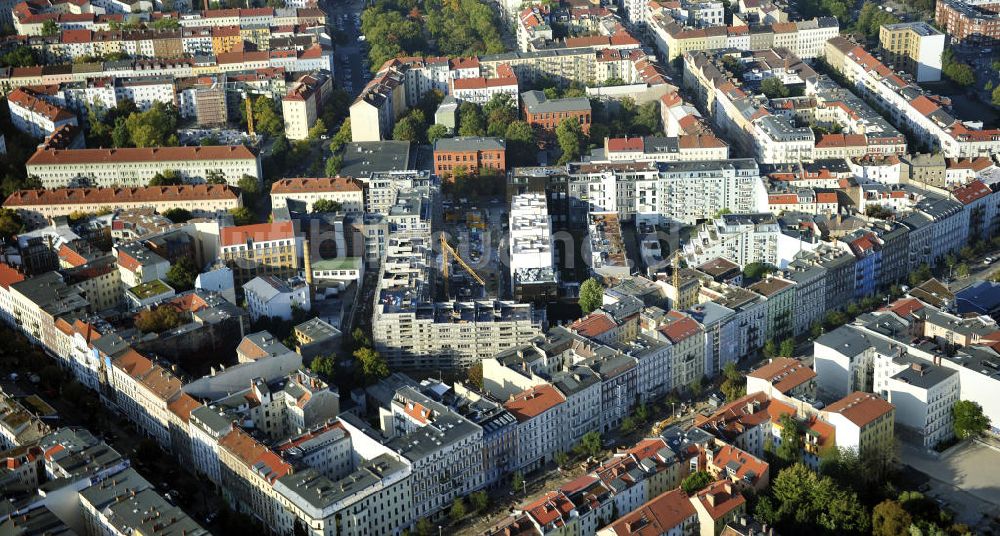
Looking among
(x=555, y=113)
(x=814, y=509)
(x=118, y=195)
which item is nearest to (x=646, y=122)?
(x=555, y=113)

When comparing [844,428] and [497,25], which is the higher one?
[497,25]

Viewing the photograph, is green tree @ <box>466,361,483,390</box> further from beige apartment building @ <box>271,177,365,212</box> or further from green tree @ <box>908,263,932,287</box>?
green tree @ <box>908,263,932,287</box>

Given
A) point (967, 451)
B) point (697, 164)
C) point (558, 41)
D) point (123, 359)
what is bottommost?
point (967, 451)

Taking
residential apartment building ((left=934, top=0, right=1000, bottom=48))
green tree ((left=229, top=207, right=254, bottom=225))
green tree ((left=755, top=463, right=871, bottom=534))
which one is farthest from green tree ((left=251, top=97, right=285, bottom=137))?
residential apartment building ((left=934, top=0, right=1000, bottom=48))

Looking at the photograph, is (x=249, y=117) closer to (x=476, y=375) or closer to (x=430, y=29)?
(x=430, y=29)

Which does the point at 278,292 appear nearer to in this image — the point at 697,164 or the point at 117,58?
the point at 697,164

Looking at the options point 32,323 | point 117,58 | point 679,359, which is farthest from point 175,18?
point 679,359

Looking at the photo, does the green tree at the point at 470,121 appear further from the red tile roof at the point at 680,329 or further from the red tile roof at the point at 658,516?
the red tile roof at the point at 658,516

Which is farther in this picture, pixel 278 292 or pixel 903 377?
pixel 278 292
